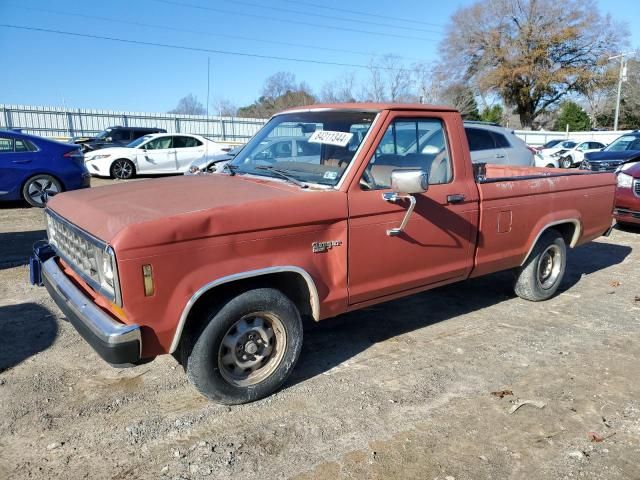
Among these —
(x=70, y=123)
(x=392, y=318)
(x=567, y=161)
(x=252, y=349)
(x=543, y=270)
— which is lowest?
(x=392, y=318)

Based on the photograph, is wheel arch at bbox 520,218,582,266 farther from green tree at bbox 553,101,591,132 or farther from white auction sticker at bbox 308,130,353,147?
green tree at bbox 553,101,591,132

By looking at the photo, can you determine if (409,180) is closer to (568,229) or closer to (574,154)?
(568,229)

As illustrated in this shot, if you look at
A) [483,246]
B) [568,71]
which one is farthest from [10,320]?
[568,71]

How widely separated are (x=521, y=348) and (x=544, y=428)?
1.22 metres

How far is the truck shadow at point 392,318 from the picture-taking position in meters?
4.16

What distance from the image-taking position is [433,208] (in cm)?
401

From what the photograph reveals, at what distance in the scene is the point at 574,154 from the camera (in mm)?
23344

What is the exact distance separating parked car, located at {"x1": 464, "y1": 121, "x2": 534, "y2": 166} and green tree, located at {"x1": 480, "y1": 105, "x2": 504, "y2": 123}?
49.5m

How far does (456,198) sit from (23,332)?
385 cm

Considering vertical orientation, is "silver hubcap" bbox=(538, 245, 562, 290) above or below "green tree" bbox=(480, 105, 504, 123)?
below

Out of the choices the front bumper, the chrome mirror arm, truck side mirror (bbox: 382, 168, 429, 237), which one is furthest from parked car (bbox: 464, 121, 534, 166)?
the front bumper

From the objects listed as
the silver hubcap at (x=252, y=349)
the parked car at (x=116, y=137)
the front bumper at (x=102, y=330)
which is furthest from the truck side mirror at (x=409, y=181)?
the parked car at (x=116, y=137)

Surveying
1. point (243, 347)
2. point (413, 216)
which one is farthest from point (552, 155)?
point (243, 347)

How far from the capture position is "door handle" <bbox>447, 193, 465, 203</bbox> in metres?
4.11
